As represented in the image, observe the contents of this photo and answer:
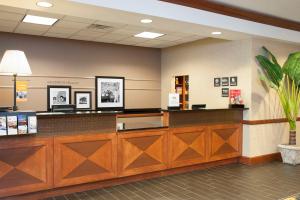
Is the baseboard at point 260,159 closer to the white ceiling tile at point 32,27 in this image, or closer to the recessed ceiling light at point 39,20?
the recessed ceiling light at point 39,20

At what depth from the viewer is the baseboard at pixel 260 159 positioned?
18.4ft

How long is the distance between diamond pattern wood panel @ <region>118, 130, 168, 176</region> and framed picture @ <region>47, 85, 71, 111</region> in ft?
9.77

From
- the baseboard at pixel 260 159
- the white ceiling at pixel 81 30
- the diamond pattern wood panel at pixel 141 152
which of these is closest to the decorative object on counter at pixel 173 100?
the diamond pattern wood panel at pixel 141 152

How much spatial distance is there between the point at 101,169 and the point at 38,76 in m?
3.39

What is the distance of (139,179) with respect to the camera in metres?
4.51

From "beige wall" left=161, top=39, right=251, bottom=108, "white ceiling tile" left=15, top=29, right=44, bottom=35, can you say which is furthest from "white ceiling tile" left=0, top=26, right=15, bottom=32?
"beige wall" left=161, top=39, right=251, bottom=108

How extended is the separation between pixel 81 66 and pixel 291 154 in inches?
197

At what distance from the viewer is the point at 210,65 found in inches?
253

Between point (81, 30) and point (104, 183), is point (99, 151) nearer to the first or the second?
point (104, 183)

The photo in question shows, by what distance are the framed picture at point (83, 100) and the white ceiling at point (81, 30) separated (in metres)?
1.31

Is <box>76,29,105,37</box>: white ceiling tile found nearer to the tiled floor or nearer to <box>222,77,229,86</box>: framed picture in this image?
<box>222,77,229,86</box>: framed picture

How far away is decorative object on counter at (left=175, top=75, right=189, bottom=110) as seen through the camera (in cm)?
742

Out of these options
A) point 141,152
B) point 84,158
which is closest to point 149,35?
point 141,152

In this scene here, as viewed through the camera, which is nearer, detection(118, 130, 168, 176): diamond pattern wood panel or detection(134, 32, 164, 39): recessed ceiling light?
A: detection(118, 130, 168, 176): diamond pattern wood panel
